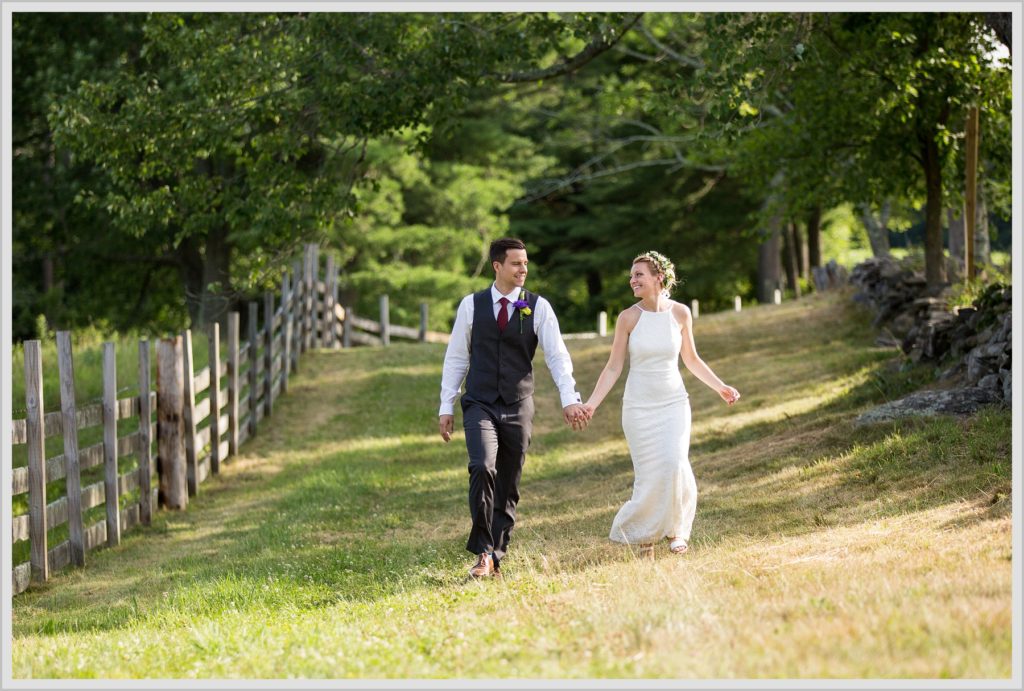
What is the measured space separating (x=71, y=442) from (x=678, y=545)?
4.98m

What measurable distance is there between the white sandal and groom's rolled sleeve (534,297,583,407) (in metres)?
1.14

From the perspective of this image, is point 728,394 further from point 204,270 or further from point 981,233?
point 204,270

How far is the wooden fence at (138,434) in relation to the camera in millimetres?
8570

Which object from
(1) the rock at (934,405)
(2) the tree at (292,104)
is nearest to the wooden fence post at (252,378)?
(2) the tree at (292,104)

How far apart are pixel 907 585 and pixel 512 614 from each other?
6.55ft

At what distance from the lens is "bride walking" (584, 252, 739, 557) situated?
7.41 meters

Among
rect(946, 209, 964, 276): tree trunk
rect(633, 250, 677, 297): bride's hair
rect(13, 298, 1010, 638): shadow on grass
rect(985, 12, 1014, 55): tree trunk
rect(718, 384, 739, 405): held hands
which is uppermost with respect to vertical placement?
rect(985, 12, 1014, 55): tree trunk

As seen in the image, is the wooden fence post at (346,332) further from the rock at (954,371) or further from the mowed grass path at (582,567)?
the rock at (954,371)

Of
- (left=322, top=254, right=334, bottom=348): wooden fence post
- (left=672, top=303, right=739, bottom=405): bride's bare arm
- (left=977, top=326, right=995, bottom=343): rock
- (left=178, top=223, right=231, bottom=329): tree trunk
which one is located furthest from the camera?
(left=322, top=254, right=334, bottom=348): wooden fence post

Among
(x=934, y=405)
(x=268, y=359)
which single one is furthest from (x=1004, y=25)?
(x=268, y=359)

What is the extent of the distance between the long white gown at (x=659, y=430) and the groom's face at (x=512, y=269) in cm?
90

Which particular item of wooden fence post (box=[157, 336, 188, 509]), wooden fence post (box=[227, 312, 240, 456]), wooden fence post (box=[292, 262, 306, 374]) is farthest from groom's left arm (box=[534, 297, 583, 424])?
wooden fence post (box=[292, 262, 306, 374])

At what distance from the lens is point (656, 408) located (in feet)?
24.4

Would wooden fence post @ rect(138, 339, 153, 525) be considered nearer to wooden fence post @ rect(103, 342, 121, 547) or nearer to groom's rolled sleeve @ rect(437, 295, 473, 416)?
wooden fence post @ rect(103, 342, 121, 547)
